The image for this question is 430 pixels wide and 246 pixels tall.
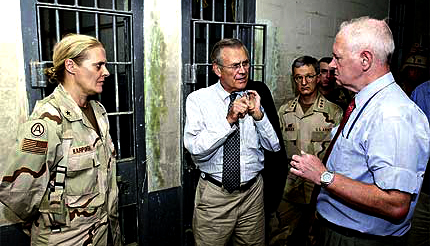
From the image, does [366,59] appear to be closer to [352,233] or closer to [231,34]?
[352,233]

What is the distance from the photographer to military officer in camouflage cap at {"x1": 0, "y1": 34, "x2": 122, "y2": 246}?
1.73 meters

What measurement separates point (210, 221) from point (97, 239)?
2.48 feet

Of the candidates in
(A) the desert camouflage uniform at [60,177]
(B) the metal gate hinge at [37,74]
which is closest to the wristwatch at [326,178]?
(A) the desert camouflage uniform at [60,177]

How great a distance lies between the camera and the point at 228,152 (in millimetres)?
2373

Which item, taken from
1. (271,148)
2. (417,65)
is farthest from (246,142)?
(417,65)

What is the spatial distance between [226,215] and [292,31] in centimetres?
209

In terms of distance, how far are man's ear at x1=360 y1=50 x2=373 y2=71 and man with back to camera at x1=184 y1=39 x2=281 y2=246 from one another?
2.74 ft

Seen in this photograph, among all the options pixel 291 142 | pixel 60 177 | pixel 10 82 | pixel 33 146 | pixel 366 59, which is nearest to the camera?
pixel 366 59

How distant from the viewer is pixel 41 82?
2.13 m

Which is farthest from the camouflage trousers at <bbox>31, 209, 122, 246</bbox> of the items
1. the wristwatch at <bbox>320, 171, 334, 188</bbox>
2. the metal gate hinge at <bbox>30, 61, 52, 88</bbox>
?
the wristwatch at <bbox>320, 171, 334, 188</bbox>

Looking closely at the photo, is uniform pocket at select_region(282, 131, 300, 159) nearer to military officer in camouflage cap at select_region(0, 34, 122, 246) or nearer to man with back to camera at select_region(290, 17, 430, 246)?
man with back to camera at select_region(290, 17, 430, 246)

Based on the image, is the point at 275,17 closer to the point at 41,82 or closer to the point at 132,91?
the point at 132,91

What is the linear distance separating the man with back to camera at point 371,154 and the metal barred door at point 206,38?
4.71 ft

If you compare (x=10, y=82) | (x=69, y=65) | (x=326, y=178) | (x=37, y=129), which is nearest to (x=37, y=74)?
(x=10, y=82)
